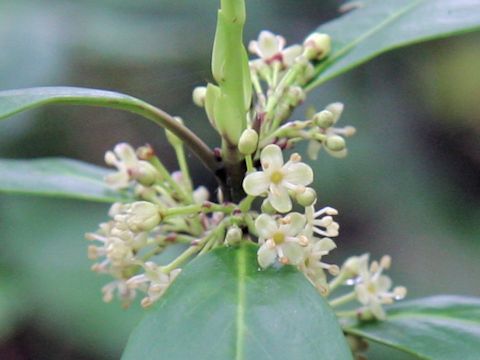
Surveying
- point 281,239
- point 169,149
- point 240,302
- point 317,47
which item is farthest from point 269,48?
point 169,149

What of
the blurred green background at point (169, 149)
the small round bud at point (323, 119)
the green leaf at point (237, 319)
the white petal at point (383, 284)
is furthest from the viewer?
the blurred green background at point (169, 149)

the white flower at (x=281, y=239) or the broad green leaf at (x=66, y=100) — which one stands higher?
the broad green leaf at (x=66, y=100)

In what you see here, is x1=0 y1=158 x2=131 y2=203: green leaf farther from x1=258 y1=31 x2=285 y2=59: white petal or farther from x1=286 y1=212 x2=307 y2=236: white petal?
x1=286 y1=212 x2=307 y2=236: white petal

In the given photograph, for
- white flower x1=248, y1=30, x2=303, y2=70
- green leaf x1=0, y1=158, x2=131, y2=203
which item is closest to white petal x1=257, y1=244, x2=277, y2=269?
white flower x1=248, y1=30, x2=303, y2=70

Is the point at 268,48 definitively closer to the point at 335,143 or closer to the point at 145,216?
the point at 335,143

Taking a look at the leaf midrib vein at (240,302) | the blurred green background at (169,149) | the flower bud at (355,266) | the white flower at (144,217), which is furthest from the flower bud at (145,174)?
the blurred green background at (169,149)

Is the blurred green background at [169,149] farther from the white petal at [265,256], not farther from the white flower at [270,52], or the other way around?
the white petal at [265,256]
